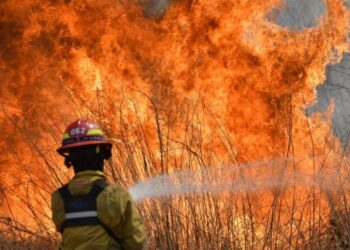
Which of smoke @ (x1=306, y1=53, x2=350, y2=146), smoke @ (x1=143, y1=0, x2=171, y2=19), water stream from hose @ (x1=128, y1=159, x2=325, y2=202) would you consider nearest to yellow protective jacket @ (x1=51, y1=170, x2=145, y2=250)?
water stream from hose @ (x1=128, y1=159, x2=325, y2=202)

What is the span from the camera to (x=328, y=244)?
7.27 metres

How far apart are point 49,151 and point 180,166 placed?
5.18 feet

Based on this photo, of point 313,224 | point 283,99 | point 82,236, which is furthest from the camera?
point 283,99

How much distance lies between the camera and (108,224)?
179 inches

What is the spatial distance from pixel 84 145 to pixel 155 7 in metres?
5.91

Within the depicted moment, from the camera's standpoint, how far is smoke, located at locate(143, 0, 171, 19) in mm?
10203

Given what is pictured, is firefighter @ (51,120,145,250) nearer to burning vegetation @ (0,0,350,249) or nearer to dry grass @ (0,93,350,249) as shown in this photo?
dry grass @ (0,93,350,249)

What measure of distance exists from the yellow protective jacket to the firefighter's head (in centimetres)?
8

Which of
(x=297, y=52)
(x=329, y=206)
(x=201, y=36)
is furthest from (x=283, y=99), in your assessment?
(x=329, y=206)

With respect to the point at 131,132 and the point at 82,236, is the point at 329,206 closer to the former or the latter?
the point at 131,132

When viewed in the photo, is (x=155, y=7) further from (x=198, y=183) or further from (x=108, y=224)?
(x=108, y=224)

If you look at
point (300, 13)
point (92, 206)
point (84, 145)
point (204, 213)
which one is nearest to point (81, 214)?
point (92, 206)

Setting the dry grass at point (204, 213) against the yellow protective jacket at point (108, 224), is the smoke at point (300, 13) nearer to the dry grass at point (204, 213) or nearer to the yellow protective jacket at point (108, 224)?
the dry grass at point (204, 213)

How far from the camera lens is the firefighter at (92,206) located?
4523 mm
